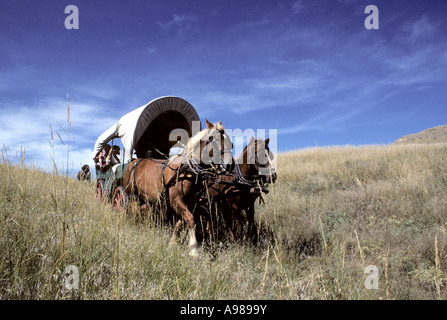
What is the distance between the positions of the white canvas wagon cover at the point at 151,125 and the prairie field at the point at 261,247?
1465 mm

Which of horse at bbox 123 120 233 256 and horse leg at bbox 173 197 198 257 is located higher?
horse at bbox 123 120 233 256

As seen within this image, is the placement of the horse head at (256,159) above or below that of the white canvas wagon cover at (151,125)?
below

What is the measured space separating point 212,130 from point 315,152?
12.0 m

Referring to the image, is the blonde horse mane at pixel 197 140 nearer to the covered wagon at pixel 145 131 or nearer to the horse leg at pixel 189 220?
the horse leg at pixel 189 220

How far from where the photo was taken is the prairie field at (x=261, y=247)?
7.13 ft

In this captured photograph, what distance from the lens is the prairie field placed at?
2.17 m

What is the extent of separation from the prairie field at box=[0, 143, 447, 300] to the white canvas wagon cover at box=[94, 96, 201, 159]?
146 cm

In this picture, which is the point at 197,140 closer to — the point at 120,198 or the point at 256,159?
the point at 256,159

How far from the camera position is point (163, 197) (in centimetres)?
434

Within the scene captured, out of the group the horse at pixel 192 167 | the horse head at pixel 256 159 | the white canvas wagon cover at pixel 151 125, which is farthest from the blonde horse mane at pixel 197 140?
the white canvas wagon cover at pixel 151 125

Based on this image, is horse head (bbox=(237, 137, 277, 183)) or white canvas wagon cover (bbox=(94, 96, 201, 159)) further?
white canvas wagon cover (bbox=(94, 96, 201, 159))

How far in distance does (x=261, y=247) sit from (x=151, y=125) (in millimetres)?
4197

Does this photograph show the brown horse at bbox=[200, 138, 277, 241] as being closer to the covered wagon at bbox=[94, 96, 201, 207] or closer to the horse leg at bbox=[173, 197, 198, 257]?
the horse leg at bbox=[173, 197, 198, 257]

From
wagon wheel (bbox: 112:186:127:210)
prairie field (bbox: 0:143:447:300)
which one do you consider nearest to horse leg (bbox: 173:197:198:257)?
prairie field (bbox: 0:143:447:300)
